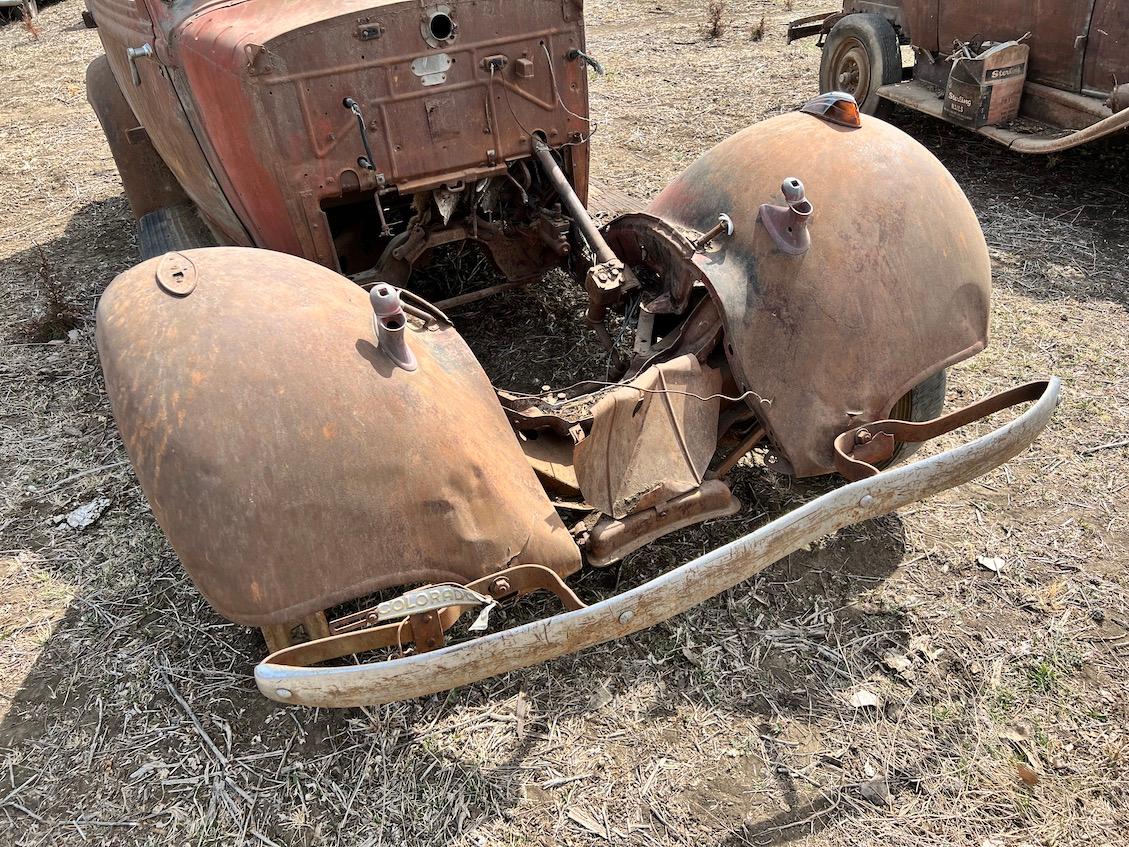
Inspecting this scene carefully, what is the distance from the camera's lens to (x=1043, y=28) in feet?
17.8

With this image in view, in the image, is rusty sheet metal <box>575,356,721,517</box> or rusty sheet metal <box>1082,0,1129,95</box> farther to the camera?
rusty sheet metal <box>1082,0,1129,95</box>

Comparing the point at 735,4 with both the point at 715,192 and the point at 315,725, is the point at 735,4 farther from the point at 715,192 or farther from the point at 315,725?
the point at 315,725

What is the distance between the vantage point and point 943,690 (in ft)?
8.06

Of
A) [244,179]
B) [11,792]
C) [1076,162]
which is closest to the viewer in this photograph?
[11,792]

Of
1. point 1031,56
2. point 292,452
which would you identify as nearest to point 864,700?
point 292,452

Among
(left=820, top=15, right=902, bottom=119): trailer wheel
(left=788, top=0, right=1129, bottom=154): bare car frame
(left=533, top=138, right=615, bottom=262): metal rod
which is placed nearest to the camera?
(left=533, top=138, right=615, bottom=262): metal rod

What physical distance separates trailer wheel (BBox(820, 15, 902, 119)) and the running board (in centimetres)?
19

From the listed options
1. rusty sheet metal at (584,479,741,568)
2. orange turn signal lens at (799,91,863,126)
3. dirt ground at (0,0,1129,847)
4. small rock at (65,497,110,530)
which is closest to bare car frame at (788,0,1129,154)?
dirt ground at (0,0,1129,847)

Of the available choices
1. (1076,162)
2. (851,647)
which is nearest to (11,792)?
(851,647)

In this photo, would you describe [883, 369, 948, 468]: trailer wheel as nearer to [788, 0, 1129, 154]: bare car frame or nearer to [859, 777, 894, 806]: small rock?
[859, 777, 894, 806]: small rock

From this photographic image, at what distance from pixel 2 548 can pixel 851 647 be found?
10.6 feet

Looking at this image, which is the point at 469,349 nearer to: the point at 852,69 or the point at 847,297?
the point at 847,297

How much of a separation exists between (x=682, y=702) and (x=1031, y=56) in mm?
5360

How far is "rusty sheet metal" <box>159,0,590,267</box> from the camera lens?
2.87 m
